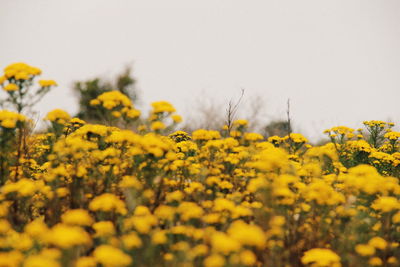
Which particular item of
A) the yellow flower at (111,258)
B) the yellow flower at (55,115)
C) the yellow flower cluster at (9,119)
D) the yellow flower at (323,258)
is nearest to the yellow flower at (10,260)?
the yellow flower at (111,258)

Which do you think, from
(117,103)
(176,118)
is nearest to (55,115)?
(117,103)

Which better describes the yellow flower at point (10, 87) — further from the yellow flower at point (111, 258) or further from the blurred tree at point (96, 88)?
the blurred tree at point (96, 88)

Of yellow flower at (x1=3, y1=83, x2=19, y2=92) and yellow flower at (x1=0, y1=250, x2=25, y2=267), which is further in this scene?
yellow flower at (x1=3, y1=83, x2=19, y2=92)

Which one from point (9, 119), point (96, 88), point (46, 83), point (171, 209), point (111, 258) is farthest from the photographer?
point (96, 88)

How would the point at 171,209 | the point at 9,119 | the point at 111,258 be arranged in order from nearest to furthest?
the point at 111,258 < the point at 171,209 < the point at 9,119

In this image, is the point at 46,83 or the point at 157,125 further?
the point at 46,83

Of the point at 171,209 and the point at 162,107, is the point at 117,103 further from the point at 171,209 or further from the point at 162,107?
the point at 171,209

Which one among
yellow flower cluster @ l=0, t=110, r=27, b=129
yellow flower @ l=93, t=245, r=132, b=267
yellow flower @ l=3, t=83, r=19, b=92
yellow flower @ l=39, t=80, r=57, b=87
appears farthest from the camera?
yellow flower @ l=39, t=80, r=57, b=87

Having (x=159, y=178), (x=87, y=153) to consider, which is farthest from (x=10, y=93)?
(x=159, y=178)

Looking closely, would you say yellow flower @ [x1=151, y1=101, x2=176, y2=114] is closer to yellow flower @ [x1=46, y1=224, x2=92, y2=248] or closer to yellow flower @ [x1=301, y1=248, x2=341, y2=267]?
yellow flower @ [x1=46, y1=224, x2=92, y2=248]

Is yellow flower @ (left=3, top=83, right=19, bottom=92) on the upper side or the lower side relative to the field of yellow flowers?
upper

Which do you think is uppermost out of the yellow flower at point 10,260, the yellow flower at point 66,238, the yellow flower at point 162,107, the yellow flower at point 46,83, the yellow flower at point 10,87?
the yellow flower at point 46,83

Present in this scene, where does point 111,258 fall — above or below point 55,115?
below

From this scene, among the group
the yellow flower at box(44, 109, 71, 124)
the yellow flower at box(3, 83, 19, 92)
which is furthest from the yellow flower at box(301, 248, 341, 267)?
the yellow flower at box(3, 83, 19, 92)
